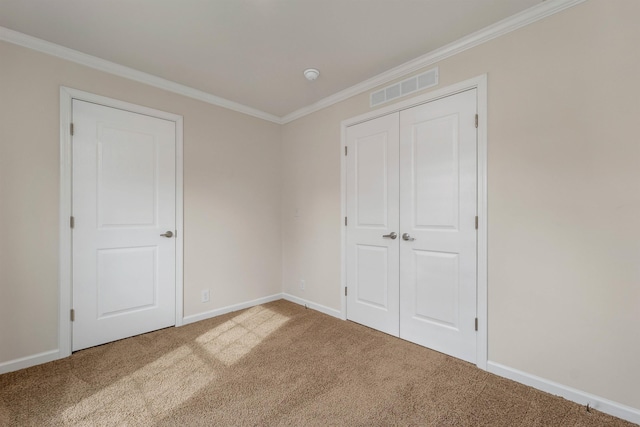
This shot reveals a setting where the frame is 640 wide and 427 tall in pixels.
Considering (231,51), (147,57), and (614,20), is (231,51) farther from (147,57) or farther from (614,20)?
(614,20)

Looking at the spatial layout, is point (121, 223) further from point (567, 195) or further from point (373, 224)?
point (567, 195)

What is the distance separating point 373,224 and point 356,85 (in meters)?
1.46

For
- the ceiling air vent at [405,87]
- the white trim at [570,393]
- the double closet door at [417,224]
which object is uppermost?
the ceiling air vent at [405,87]

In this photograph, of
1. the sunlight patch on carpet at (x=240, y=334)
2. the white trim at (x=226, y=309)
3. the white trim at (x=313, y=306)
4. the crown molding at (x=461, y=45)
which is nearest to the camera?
the crown molding at (x=461, y=45)

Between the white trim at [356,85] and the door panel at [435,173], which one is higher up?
the white trim at [356,85]

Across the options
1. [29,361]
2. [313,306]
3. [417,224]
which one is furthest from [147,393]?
[417,224]

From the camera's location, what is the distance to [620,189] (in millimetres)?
1627

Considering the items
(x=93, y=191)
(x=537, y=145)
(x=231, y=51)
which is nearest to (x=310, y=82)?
(x=231, y=51)

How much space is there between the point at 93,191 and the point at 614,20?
3.92 m

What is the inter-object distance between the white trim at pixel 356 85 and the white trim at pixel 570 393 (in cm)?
241

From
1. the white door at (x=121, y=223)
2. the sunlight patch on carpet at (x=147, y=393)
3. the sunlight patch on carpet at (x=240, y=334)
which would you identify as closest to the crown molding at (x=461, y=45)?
the white door at (x=121, y=223)

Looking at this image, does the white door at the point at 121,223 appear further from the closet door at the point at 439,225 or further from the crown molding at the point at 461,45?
the closet door at the point at 439,225

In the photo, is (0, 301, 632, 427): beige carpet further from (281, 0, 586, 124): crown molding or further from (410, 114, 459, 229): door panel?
(281, 0, 586, 124): crown molding

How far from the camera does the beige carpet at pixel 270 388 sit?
1619 mm
